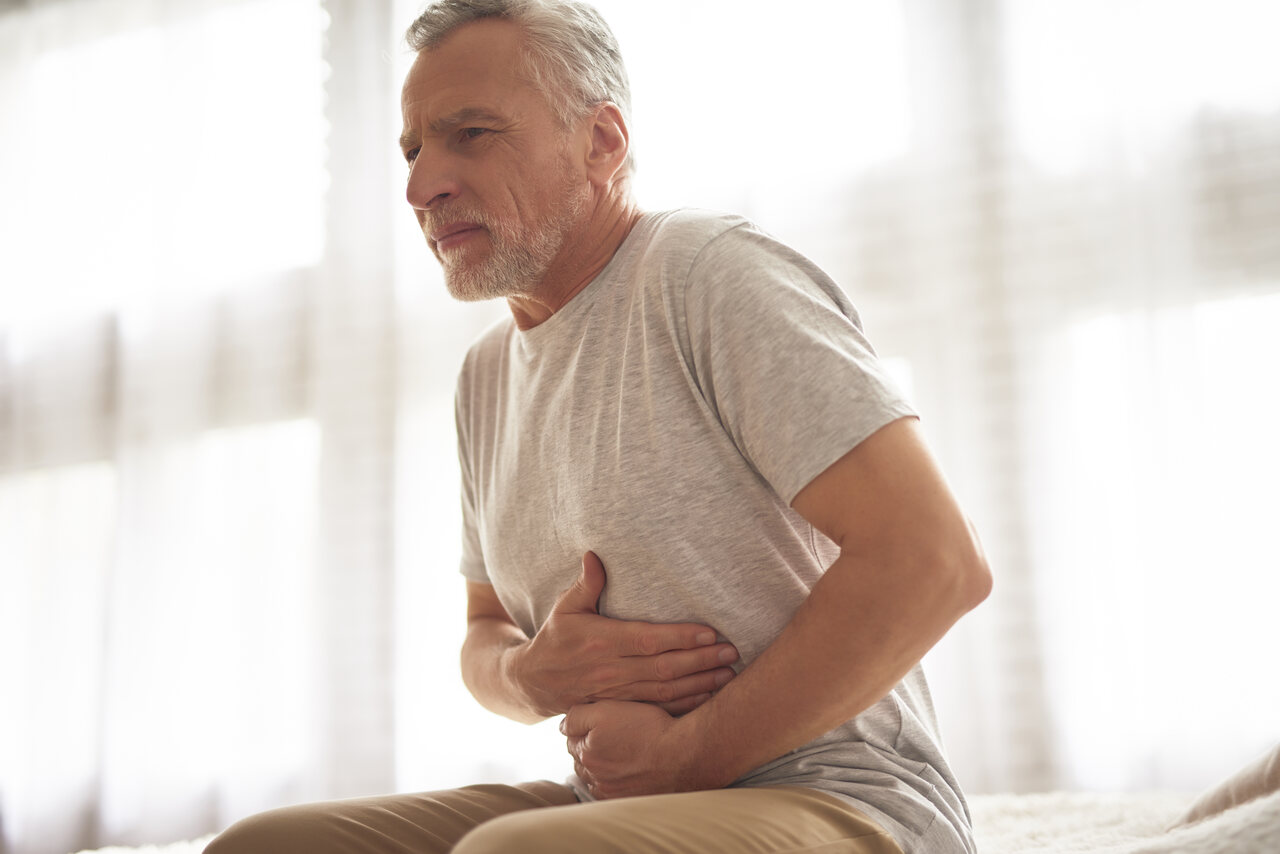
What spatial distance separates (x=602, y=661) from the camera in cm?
95

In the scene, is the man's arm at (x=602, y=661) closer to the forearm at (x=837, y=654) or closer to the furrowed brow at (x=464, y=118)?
the forearm at (x=837, y=654)

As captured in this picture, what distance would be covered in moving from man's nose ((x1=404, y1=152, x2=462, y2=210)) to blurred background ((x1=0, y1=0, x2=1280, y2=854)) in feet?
1.64

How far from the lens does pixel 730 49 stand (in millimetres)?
2129

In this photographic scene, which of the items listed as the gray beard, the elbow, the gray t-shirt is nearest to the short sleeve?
the gray t-shirt

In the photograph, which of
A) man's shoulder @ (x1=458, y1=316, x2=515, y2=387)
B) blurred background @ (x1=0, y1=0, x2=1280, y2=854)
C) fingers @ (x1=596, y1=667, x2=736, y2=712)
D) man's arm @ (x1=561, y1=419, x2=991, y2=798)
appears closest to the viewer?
man's arm @ (x1=561, y1=419, x2=991, y2=798)

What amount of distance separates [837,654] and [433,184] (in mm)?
727

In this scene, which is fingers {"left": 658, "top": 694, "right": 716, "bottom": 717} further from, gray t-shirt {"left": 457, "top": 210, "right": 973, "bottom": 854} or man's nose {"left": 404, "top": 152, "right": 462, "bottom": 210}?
man's nose {"left": 404, "top": 152, "right": 462, "bottom": 210}

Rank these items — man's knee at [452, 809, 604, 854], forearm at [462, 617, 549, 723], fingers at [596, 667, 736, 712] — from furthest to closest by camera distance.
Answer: forearm at [462, 617, 549, 723] → fingers at [596, 667, 736, 712] → man's knee at [452, 809, 604, 854]

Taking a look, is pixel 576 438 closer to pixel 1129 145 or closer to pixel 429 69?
pixel 429 69

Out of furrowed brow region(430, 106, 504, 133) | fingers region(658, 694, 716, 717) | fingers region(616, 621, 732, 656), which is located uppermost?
furrowed brow region(430, 106, 504, 133)

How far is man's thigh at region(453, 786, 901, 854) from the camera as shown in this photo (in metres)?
0.68

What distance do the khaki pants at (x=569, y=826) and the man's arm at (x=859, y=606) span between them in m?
0.06

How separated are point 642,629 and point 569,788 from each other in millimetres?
297

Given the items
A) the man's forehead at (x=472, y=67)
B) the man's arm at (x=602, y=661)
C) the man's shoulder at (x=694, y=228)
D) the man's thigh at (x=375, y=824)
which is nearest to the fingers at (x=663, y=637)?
the man's arm at (x=602, y=661)
